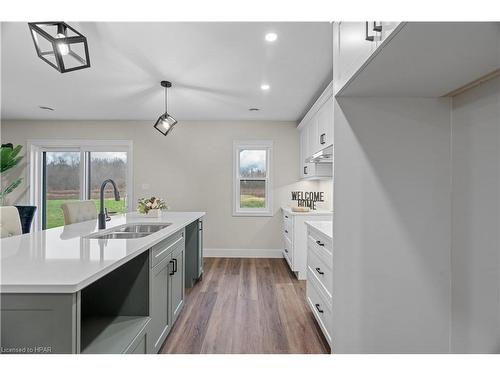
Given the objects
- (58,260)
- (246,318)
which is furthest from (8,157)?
(246,318)

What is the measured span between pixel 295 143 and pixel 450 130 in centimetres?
375

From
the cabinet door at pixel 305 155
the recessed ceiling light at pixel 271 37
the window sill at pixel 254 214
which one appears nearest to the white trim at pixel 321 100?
the cabinet door at pixel 305 155

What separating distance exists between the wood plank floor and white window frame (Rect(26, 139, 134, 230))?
2.81 metres

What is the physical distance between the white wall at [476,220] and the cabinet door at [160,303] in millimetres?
1669

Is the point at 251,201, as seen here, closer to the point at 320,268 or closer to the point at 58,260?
the point at 320,268

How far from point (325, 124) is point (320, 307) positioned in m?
1.97

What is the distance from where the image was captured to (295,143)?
16.6ft

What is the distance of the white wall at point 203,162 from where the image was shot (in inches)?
199

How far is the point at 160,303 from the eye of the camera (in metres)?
1.89

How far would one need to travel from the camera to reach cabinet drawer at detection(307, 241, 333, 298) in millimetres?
1982

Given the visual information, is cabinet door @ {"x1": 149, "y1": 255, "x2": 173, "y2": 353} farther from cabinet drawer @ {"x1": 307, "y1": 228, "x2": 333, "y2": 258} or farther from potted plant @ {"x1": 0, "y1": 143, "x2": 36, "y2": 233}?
potted plant @ {"x1": 0, "y1": 143, "x2": 36, "y2": 233}

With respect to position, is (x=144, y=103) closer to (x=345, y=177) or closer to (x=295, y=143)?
(x=295, y=143)

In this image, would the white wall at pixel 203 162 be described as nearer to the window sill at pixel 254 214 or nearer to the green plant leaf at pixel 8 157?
the window sill at pixel 254 214

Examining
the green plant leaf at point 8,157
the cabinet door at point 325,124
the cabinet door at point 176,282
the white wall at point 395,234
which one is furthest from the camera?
the green plant leaf at point 8,157
